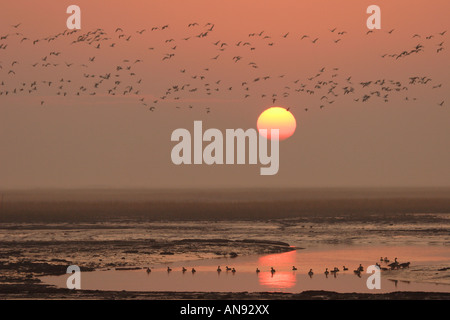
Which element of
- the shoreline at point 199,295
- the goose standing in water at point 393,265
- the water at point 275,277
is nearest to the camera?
the shoreline at point 199,295

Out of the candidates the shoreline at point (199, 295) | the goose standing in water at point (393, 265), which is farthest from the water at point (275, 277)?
the shoreline at point (199, 295)

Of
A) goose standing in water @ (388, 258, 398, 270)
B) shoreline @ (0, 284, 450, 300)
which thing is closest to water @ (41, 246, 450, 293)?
goose standing in water @ (388, 258, 398, 270)

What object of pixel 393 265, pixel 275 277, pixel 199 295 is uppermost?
pixel 393 265

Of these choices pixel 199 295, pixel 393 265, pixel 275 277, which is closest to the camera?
pixel 199 295

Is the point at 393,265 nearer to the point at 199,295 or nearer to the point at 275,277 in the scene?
the point at 275,277

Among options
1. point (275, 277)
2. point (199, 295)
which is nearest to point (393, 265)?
point (275, 277)

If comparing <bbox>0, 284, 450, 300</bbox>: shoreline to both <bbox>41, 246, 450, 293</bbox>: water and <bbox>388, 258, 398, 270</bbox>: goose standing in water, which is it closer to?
<bbox>41, 246, 450, 293</bbox>: water

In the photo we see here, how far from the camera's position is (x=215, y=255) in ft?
164

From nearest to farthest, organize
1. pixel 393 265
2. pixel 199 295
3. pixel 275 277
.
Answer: pixel 199 295 → pixel 275 277 → pixel 393 265

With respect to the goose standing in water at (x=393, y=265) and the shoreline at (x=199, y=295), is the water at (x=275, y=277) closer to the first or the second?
the goose standing in water at (x=393, y=265)

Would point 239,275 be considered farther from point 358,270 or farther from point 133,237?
point 133,237

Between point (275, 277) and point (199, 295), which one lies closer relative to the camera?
point (199, 295)

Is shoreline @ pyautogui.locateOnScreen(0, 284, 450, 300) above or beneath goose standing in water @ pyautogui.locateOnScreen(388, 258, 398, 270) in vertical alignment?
beneath

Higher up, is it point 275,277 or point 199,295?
point 275,277
